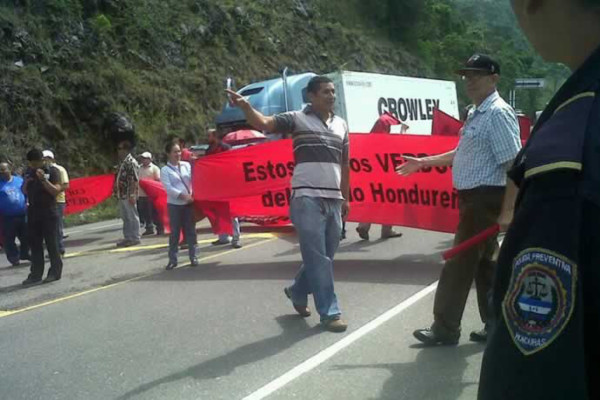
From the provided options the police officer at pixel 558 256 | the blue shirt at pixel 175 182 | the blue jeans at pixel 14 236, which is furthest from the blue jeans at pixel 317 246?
the blue jeans at pixel 14 236

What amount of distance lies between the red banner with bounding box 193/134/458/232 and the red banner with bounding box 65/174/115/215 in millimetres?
5232

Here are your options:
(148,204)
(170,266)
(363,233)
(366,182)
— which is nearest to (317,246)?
(366,182)

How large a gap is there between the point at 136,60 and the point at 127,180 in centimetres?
1560

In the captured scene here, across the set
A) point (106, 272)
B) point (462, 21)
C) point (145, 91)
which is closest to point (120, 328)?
point (106, 272)

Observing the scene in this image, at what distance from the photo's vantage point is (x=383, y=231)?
35.5 feet

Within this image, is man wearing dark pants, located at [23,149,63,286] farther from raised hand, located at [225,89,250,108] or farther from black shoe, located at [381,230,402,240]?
black shoe, located at [381,230,402,240]

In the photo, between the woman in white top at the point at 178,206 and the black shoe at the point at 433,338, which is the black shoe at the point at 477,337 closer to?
the black shoe at the point at 433,338

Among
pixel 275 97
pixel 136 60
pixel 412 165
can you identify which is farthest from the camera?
pixel 136 60

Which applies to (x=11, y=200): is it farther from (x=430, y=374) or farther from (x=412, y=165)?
(x=430, y=374)

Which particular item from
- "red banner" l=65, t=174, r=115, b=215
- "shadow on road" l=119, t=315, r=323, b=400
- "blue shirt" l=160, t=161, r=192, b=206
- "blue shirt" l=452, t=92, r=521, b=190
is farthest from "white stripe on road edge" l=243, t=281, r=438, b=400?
"red banner" l=65, t=174, r=115, b=215

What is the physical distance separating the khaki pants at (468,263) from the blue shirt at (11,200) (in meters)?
7.66

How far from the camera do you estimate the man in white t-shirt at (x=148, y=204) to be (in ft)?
43.4

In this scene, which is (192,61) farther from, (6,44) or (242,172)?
(242,172)

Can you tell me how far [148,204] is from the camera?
13.6 m
